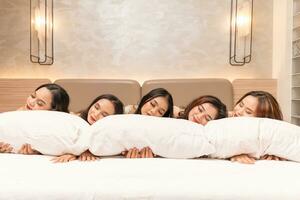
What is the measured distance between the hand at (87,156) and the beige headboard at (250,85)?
5.36 feet

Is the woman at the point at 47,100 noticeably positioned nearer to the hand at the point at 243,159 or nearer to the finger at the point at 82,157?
the finger at the point at 82,157

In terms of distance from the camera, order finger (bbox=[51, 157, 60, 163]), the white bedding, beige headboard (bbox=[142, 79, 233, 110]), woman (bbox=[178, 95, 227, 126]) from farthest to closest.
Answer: beige headboard (bbox=[142, 79, 233, 110]) → woman (bbox=[178, 95, 227, 126]) → finger (bbox=[51, 157, 60, 163]) → the white bedding

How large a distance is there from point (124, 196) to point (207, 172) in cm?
26

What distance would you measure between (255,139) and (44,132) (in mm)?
702

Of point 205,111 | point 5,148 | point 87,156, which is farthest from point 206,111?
point 5,148

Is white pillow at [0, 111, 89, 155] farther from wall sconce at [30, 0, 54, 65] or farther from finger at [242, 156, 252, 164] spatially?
wall sconce at [30, 0, 54, 65]

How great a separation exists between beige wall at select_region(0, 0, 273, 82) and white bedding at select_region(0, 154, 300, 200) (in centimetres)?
164

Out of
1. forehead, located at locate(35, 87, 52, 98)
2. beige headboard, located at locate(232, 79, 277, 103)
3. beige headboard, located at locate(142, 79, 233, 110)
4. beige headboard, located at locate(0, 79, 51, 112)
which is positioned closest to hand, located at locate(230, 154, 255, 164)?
forehead, located at locate(35, 87, 52, 98)

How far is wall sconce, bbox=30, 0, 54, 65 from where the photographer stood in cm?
249

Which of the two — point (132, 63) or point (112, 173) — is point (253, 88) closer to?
point (132, 63)

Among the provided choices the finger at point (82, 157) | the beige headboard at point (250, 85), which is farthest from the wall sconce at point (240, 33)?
the finger at point (82, 157)

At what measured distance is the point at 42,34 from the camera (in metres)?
2.49

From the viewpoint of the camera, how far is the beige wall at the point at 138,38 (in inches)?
98.7

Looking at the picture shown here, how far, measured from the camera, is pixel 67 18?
251cm
